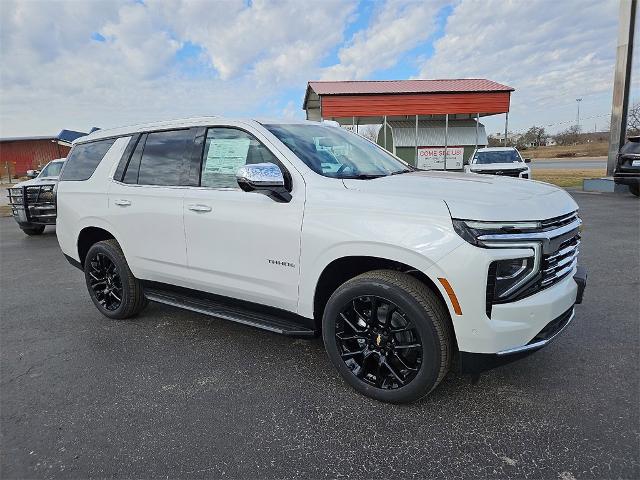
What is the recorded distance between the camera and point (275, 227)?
2.99m

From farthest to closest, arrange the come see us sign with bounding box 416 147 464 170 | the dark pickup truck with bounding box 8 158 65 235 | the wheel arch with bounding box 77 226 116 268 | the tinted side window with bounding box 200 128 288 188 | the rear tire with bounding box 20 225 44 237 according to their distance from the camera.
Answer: the come see us sign with bounding box 416 147 464 170 < the rear tire with bounding box 20 225 44 237 < the dark pickup truck with bounding box 8 158 65 235 < the wheel arch with bounding box 77 226 116 268 < the tinted side window with bounding box 200 128 288 188

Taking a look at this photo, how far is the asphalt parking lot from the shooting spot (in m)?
2.26

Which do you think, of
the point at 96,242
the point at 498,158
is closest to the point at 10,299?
the point at 96,242

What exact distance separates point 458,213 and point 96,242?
3753 millimetres

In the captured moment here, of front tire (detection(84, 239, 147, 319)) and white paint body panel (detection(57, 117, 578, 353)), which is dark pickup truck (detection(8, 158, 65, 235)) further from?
white paint body panel (detection(57, 117, 578, 353))

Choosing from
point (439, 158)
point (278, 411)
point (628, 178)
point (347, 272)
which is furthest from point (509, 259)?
point (439, 158)

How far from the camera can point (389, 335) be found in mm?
2711

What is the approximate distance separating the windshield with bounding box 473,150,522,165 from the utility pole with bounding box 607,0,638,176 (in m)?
5.21

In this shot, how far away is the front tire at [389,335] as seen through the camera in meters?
2.50

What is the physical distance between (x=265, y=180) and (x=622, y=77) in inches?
757

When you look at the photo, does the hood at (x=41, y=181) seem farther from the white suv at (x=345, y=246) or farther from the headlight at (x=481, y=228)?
the headlight at (x=481, y=228)

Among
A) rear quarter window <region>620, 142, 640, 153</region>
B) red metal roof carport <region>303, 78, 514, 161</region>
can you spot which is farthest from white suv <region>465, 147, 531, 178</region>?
red metal roof carport <region>303, 78, 514, 161</region>

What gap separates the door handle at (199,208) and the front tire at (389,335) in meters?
1.23

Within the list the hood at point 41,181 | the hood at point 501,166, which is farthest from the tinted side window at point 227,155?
the hood at point 501,166
